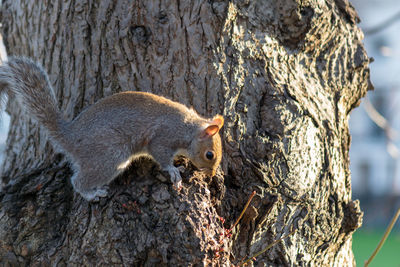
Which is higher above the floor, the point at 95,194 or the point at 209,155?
the point at 209,155

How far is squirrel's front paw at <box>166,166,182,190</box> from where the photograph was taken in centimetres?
178

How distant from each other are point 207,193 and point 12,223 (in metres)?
0.79

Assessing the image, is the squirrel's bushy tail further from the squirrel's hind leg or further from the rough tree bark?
the squirrel's hind leg

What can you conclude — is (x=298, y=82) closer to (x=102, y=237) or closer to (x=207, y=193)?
(x=207, y=193)

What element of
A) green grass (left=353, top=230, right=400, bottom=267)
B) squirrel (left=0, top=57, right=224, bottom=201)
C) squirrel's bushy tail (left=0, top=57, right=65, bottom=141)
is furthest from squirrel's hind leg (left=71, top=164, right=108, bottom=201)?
green grass (left=353, top=230, right=400, bottom=267)

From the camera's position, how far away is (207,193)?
1.82 metres

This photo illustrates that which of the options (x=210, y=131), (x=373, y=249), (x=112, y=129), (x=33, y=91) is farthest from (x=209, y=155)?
(x=373, y=249)

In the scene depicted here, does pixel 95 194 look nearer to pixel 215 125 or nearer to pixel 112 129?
pixel 112 129

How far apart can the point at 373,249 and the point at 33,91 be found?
5787 millimetres

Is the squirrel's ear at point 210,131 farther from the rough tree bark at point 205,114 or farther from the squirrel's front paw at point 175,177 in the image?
the squirrel's front paw at point 175,177

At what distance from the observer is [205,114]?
2174 millimetres

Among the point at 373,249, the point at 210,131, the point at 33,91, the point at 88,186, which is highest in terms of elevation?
the point at 210,131

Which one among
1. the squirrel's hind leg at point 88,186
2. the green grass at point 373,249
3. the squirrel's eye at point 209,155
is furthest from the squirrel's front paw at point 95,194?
the green grass at point 373,249

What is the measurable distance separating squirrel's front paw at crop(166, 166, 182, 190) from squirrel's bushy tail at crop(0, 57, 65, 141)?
0.58 m
